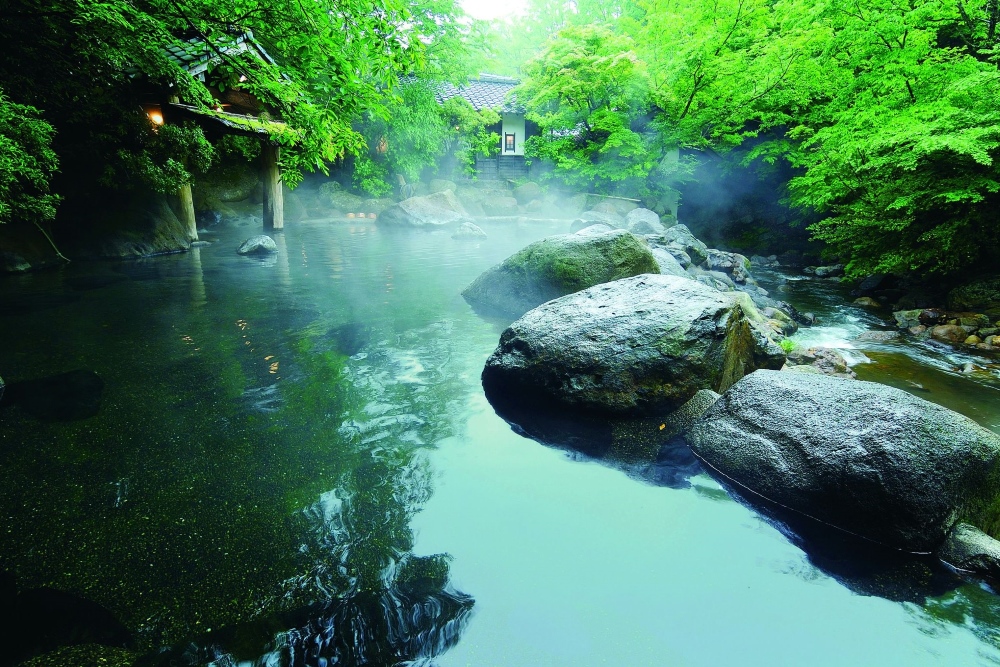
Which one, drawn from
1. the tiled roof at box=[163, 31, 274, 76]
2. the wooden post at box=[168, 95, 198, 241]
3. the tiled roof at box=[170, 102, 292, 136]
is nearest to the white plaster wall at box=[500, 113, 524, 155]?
the tiled roof at box=[170, 102, 292, 136]

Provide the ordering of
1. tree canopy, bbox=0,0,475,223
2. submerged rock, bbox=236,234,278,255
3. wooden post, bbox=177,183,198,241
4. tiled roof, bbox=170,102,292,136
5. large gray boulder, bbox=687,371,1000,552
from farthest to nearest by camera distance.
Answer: wooden post, bbox=177,183,198,241, submerged rock, bbox=236,234,278,255, tiled roof, bbox=170,102,292,136, tree canopy, bbox=0,0,475,223, large gray boulder, bbox=687,371,1000,552

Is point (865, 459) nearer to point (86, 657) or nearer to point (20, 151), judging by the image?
point (86, 657)

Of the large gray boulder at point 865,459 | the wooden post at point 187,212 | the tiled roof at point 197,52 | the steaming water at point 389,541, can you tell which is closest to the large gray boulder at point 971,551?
the large gray boulder at point 865,459

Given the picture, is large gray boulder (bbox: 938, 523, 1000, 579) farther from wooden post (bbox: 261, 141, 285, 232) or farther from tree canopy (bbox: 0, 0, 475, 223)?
wooden post (bbox: 261, 141, 285, 232)

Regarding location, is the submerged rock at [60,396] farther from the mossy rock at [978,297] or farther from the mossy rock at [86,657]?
the mossy rock at [978,297]

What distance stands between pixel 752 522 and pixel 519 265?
5351 mm

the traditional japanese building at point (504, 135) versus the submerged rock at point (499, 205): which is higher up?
the traditional japanese building at point (504, 135)

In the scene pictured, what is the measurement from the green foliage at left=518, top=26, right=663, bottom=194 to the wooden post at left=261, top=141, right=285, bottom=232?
9949 millimetres

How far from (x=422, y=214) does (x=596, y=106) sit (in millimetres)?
8146

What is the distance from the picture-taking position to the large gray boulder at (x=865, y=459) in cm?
295

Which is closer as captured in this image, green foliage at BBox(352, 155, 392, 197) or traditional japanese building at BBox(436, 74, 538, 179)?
green foliage at BBox(352, 155, 392, 197)

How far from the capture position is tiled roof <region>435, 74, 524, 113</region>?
27125 mm

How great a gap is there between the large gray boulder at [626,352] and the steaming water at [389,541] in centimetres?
58

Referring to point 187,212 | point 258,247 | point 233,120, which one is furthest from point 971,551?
point 187,212
